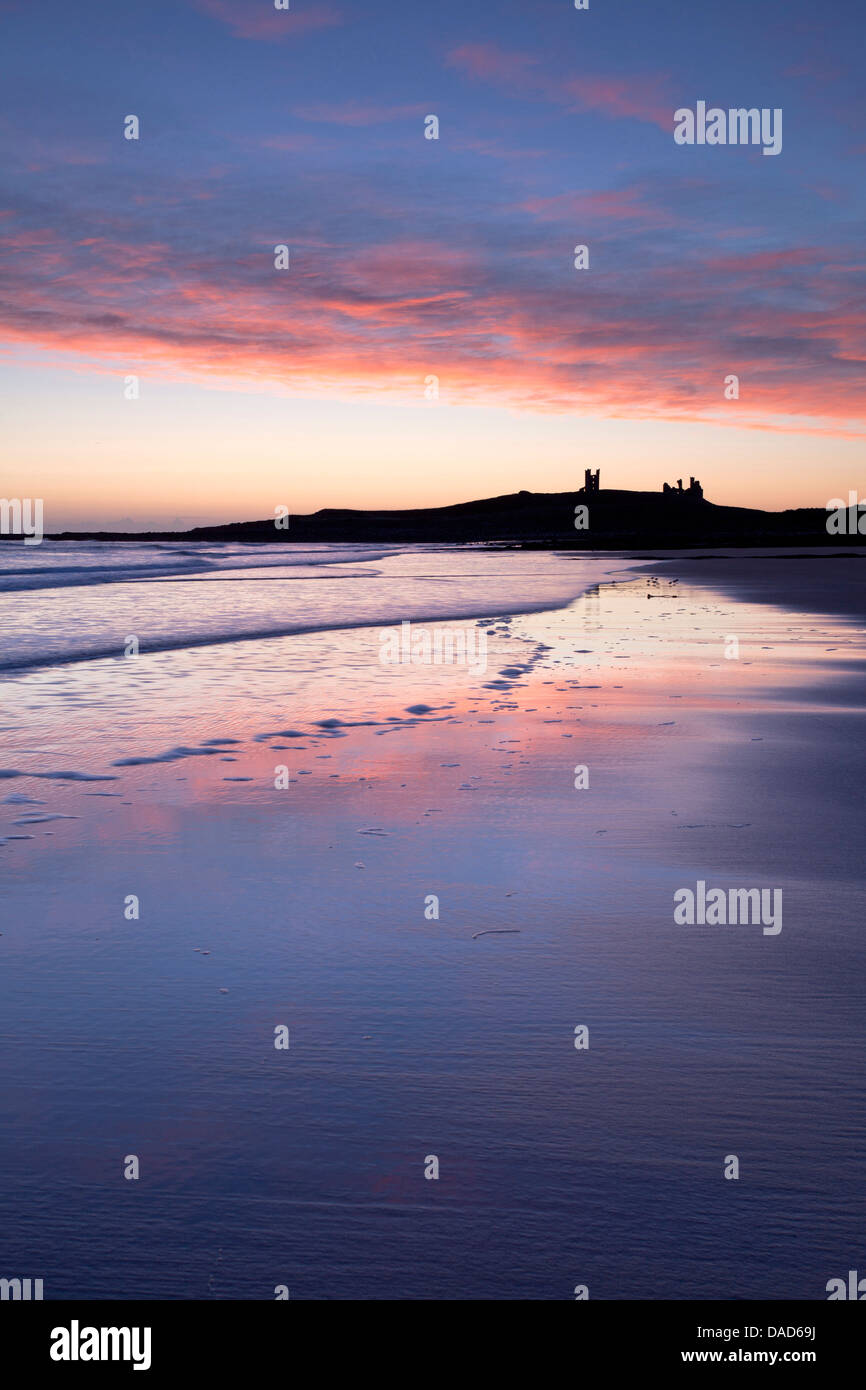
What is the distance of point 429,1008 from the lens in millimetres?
3582

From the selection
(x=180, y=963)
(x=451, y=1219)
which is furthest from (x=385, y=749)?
(x=451, y=1219)

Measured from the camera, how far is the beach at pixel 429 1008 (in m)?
2.43

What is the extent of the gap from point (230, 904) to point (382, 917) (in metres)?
0.67

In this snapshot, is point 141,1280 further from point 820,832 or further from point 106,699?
point 106,699

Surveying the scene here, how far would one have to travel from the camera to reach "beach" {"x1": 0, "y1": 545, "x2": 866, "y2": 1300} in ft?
7.98

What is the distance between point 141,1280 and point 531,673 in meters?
10.1

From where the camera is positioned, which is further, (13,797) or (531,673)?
(531,673)

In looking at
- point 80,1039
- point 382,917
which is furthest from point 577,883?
point 80,1039

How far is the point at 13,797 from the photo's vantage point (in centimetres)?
644
